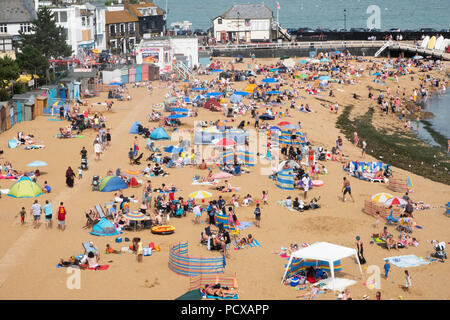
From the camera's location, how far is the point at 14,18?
55.4 meters

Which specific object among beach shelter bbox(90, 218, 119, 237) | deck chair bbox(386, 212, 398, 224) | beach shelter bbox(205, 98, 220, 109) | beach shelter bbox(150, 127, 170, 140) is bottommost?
deck chair bbox(386, 212, 398, 224)

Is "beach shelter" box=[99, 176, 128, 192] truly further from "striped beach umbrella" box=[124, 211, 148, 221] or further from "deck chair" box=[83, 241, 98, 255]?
"deck chair" box=[83, 241, 98, 255]

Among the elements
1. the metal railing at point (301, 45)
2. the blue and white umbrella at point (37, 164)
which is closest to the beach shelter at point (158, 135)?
the blue and white umbrella at point (37, 164)

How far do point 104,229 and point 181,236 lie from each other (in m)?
2.29

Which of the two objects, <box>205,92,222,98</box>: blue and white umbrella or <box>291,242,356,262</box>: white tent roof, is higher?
<box>205,92,222,98</box>: blue and white umbrella

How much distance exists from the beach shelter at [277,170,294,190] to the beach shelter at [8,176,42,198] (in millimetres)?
8988

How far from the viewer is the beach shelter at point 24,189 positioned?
20.8 meters

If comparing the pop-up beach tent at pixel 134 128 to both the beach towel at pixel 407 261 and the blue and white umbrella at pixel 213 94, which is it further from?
the beach towel at pixel 407 261

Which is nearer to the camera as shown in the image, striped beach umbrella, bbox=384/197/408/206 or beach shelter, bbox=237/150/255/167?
striped beach umbrella, bbox=384/197/408/206

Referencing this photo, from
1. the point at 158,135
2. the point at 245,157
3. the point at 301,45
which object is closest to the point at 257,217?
the point at 245,157

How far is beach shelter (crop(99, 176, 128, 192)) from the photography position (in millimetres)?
21750

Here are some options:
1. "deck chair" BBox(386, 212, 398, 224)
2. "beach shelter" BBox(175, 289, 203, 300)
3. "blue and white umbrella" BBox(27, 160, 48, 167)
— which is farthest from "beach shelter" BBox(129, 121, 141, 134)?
"beach shelter" BBox(175, 289, 203, 300)

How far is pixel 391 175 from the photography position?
81.4 feet

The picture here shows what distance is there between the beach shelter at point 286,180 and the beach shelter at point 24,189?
899cm
